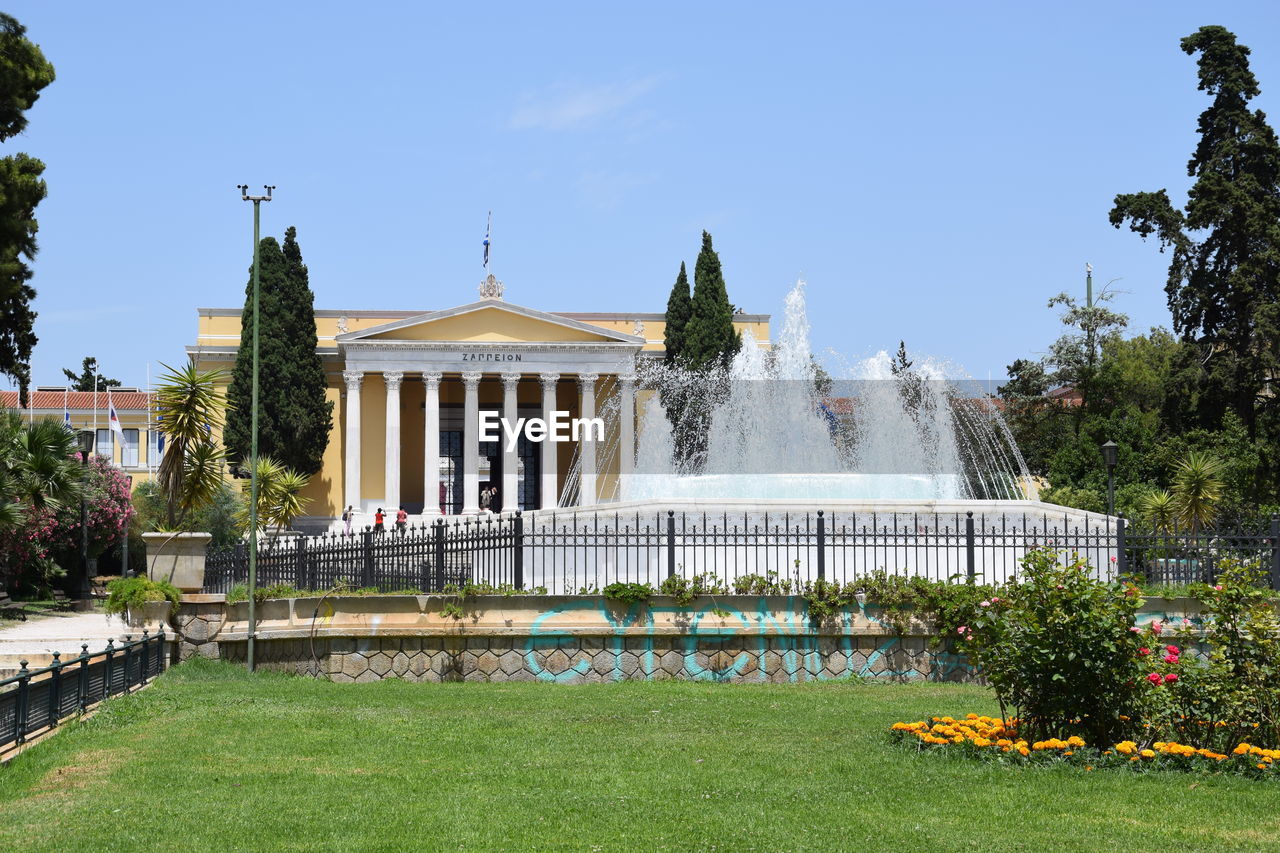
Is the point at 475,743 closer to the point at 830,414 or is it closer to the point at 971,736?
the point at 971,736

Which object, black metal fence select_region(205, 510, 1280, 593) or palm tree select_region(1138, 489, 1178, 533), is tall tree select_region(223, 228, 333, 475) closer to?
palm tree select_region(1138, 489, 1178, 533)

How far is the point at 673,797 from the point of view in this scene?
29.1ft

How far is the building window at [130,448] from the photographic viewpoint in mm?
66688

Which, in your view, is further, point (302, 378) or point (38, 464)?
point (302, 378)

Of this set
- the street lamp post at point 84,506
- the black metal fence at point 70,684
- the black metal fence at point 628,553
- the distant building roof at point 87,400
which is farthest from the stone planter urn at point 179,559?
the distant building roof at point 87,400

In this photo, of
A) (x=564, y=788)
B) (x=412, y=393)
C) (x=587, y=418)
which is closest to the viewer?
(x=564, y=788)

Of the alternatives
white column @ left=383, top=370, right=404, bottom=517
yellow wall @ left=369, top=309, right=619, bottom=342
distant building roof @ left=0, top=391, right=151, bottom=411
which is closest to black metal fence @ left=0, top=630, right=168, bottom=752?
white column @ left=383, top=370, right=404, bottom=517

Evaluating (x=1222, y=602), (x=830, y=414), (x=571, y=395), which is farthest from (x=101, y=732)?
(x=571, y=395)

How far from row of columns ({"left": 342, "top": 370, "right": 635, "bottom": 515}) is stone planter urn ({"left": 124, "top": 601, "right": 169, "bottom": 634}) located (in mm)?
37274

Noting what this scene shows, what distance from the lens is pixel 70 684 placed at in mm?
12469

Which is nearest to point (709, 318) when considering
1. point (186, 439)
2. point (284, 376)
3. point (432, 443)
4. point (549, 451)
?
point (549, 451)

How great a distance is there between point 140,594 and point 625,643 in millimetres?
6023

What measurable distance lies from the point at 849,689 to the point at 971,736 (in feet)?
15.9

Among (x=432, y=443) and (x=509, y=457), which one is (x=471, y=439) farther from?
(x=509, y=457)
